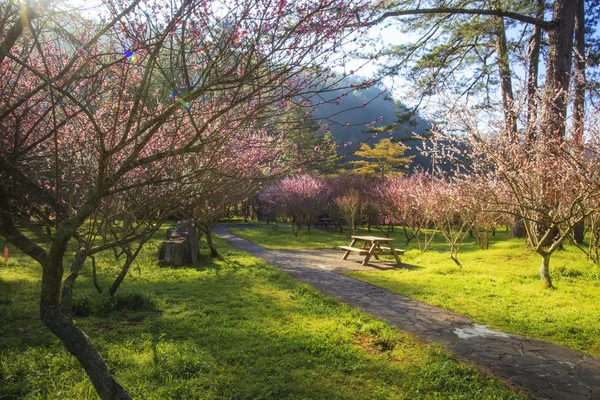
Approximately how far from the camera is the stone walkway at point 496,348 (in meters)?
3.55

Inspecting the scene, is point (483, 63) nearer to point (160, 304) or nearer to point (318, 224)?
point (160, 304)

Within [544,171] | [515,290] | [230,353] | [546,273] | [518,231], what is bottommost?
[230,353]

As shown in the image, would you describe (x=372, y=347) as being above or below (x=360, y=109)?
below

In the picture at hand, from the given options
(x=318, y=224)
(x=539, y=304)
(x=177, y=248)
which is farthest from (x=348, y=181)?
(x=539, y=304)

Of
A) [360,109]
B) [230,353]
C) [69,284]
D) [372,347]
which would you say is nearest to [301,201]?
[372,347]

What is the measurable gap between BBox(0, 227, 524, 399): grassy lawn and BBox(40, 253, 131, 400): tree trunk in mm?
909

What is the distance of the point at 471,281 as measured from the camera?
8.16 meters

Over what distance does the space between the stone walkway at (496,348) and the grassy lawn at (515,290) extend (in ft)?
1.18

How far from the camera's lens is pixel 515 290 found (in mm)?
7266

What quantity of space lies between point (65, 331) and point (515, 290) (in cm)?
753

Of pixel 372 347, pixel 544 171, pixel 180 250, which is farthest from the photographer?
pixel 180 250

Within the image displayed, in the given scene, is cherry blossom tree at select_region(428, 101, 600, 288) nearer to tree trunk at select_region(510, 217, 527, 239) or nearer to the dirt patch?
the dirt patch

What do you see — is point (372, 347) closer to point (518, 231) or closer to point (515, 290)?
point (515, 290)

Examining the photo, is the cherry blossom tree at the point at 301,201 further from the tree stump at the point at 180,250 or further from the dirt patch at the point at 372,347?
the dirt patch at the point at 372,347
